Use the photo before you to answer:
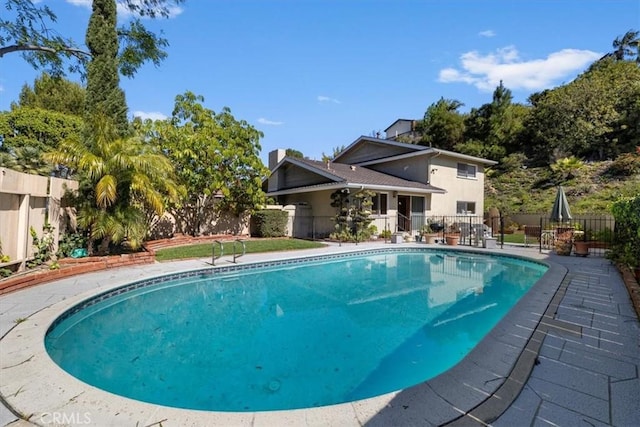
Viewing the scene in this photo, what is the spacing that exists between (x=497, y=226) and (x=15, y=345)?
24224 millimetres

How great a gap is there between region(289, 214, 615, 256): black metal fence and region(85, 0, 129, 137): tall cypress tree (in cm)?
1077

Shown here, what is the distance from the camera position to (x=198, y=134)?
53.0ft

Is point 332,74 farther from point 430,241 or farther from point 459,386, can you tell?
point 459,386

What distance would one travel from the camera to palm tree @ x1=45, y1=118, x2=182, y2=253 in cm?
886

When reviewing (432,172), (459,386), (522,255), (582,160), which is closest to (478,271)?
(522,255)

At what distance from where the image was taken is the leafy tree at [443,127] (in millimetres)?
34469

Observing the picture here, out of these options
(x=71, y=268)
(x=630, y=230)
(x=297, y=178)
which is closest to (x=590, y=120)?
(x=297, y=178)

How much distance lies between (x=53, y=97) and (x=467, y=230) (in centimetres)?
3468

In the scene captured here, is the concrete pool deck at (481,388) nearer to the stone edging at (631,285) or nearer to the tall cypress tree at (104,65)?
the stone edging at (631,285)

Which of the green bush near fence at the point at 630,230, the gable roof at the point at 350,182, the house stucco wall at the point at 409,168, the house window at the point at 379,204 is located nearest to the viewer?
the green bush near fence at the point at 630,230

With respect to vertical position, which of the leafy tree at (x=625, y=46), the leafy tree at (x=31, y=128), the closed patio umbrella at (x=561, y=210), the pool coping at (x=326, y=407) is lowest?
the pool coping at (x=326, y=407)

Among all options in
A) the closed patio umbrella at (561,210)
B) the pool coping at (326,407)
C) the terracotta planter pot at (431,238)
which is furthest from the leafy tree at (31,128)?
the closed patio umbrella at (561,210)

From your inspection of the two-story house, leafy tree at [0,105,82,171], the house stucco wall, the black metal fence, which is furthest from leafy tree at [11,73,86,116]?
the house stucco wall

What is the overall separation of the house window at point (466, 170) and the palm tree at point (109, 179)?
18836mm
